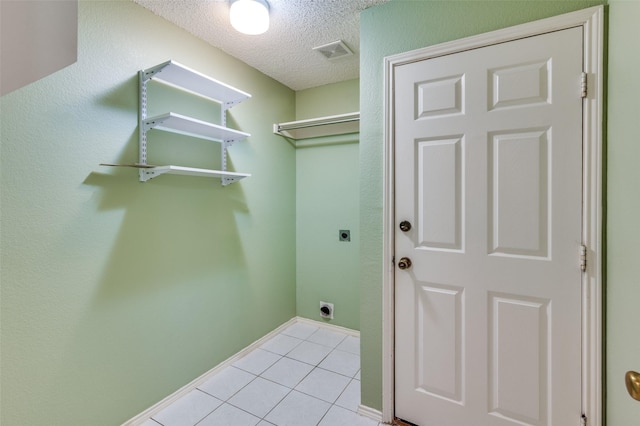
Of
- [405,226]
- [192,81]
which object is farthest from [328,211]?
[192,81]

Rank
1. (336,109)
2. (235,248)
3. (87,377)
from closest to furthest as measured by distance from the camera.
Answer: (87,377) < (235,248) < (336,109)

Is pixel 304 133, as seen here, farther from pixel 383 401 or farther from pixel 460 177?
pixel 383 401

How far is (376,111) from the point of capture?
169 centimetres

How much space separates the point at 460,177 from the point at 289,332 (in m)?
2.15

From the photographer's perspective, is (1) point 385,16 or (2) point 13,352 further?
(1) point 385,16

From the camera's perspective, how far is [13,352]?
127 centimetres

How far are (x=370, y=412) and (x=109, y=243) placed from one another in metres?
1.78

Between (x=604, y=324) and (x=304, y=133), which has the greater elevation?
(x=304, y=133)

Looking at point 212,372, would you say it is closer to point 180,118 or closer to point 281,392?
point 281,392

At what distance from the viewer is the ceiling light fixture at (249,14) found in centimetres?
160

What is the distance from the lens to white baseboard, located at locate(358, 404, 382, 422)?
1.71 metres

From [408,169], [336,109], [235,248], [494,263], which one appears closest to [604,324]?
[494,263]

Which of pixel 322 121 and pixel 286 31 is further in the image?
pixel 322 121

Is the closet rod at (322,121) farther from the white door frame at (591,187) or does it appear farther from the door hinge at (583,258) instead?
the door hinge at (583,258)
